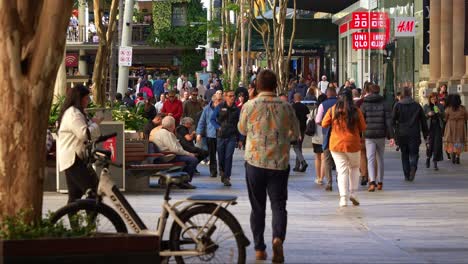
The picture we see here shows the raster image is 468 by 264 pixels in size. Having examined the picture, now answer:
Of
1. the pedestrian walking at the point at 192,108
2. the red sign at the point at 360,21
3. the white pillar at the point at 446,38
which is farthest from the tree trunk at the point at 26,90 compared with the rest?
the red sign at the point at 360,21

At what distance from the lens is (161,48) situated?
10131 cm

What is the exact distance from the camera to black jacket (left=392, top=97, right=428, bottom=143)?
2394 centimetres

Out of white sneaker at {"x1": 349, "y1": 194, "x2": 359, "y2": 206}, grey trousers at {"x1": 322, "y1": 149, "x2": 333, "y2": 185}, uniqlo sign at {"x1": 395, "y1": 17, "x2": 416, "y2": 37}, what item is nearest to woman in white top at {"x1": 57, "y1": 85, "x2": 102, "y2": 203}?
white sneaker at {"x1": 349, "y1": 194, "x2": 359, "y2": 206}

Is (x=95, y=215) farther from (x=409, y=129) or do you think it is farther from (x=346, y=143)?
(x=409, y=129)

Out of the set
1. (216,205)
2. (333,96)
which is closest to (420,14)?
(333,96)

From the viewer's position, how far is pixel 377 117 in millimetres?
22172

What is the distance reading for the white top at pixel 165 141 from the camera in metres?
22.7

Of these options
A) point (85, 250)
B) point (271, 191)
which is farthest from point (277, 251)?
point (85, 250)

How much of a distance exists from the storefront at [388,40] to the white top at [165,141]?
2298 centimetres

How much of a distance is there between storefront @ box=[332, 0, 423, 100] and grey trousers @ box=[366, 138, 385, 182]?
906 inches

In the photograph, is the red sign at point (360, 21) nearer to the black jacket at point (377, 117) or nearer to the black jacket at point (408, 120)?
the black jacket at point (408, 120)

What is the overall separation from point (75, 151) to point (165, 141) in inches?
378

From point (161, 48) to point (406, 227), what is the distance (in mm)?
86263

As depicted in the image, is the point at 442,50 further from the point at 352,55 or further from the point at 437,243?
the point at 437,243
